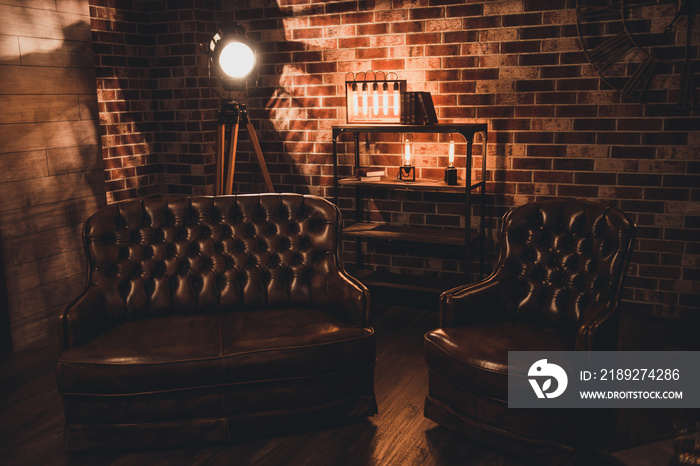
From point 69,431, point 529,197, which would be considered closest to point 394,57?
point 529,197

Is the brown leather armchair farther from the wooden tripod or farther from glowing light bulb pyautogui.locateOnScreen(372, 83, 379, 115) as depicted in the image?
the wooden tripod

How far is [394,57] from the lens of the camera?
4.28m

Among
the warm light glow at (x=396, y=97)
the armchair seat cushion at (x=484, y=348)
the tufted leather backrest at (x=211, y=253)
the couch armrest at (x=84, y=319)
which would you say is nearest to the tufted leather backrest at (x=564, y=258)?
the armchair seat cushion at (x=484, y=348)

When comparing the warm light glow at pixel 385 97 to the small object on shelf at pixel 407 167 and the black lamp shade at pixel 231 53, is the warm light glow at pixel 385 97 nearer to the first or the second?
the small object on shelf at pixel 407 167

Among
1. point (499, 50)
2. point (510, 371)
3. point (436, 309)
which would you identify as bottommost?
point (436, 309)

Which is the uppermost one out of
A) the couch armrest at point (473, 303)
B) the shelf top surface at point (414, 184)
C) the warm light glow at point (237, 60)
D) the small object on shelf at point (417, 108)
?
the warm light glow at point (237, 60)

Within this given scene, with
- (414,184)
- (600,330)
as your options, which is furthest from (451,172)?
(600,330)

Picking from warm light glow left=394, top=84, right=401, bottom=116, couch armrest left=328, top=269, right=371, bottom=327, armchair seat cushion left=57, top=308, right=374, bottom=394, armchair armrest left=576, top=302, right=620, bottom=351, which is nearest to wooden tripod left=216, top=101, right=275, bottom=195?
warm light glow left=394, top=84, right=401, bottom=116

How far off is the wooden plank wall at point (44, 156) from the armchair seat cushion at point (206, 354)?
135 cm

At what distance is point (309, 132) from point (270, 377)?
257 centimetres

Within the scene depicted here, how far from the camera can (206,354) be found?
7.97 feet

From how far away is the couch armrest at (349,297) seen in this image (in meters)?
2.71

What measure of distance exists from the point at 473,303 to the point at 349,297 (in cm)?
56

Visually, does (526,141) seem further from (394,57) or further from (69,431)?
(69,431)
